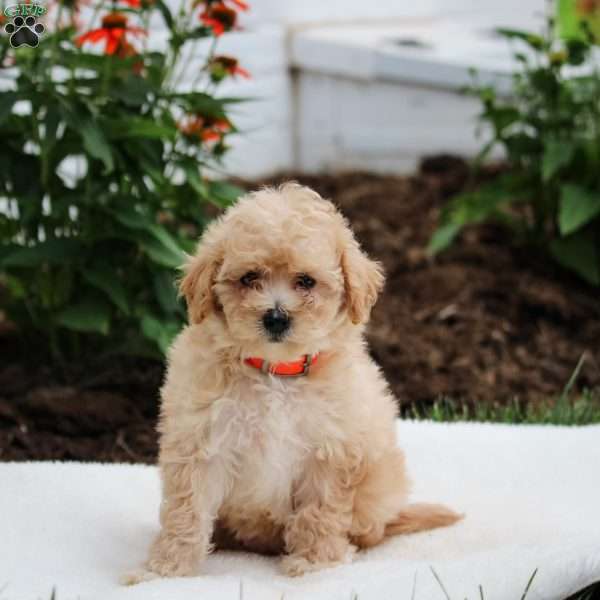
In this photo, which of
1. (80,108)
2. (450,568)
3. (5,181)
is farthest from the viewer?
(5,181)

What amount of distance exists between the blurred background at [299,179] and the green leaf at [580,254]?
Result: 11 millimetres

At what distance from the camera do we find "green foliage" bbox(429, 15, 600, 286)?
20.0ft

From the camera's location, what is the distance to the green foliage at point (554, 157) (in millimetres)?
6105

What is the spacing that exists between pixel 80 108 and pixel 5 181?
513 mm

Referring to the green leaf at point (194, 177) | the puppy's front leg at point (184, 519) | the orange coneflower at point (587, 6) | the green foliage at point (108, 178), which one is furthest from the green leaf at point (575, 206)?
the puppy's front leg at point (184, 519)

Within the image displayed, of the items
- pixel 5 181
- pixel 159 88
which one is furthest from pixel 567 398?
pixel 5 181

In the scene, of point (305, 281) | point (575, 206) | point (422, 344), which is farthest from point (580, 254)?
point (305, 281)

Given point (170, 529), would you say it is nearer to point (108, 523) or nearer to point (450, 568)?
point (108, 523)

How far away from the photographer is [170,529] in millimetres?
3402

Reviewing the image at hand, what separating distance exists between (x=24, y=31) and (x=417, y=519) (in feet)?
Answer: 7.55

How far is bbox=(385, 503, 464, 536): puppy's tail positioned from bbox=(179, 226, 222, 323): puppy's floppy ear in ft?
3.16

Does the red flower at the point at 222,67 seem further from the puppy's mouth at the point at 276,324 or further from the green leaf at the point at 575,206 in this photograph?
the green leaf at the point at 575,206

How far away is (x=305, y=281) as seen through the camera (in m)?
3.21

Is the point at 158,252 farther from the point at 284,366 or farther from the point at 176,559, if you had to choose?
the point at 176,559
